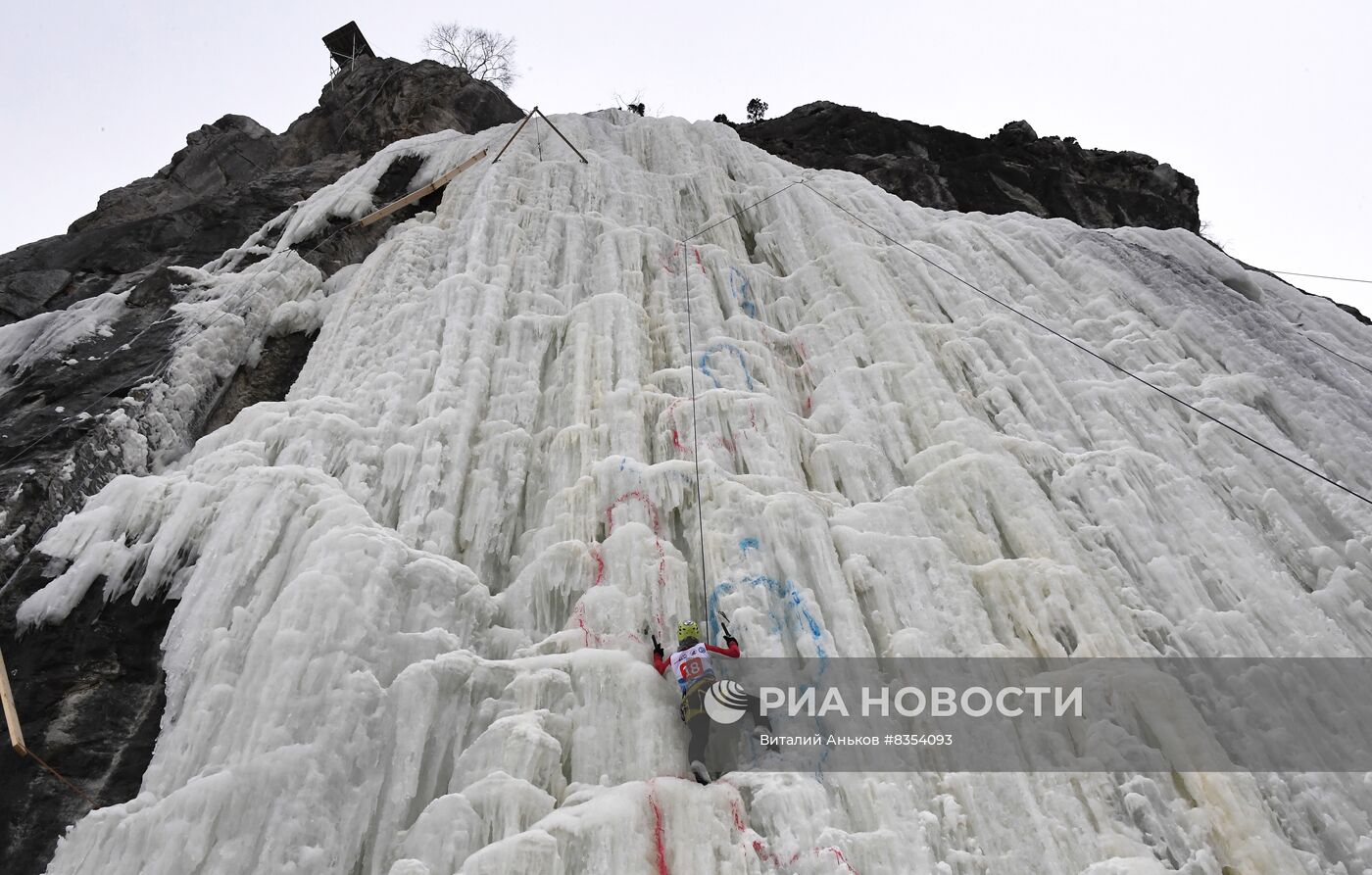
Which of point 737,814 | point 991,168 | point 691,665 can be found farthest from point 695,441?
point 991,168

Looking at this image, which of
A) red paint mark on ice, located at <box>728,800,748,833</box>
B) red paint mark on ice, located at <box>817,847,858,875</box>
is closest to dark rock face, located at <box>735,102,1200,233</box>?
red paint mark on ice, located at <box>728,800,748,833</box>

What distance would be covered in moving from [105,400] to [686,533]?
20.6 ft

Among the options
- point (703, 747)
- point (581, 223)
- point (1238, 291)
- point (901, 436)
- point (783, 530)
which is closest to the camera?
point (703, 747)

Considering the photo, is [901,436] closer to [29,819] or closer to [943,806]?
[943,806]

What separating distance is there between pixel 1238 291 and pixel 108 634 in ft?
41.6

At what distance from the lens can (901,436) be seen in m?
8.38

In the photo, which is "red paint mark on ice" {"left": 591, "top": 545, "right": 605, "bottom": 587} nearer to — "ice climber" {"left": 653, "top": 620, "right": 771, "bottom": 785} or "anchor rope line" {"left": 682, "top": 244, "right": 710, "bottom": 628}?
"anchor rope line" {"left": 682, "top": 244, "right": 710, "bottom": 628}

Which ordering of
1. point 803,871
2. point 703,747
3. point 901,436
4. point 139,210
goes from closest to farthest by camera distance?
point 803,871
point 703,747
point 901,436
point 139,210

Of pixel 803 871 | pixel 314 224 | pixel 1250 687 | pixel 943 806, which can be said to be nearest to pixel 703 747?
pixel 803 871

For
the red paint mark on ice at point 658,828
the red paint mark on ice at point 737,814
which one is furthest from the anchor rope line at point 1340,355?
the red paint mark on ice at point 658,828

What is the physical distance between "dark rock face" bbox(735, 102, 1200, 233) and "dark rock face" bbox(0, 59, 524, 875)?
820 cm

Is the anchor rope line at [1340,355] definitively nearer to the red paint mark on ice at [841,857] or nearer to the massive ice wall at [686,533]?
the massive ice wall at [686,533]

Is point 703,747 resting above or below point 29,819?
above

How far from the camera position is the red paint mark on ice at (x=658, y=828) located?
191 inches
